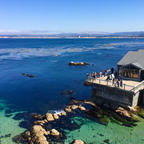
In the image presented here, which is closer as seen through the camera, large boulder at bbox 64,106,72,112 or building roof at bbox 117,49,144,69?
large boulder at bbox 64,106,72,112

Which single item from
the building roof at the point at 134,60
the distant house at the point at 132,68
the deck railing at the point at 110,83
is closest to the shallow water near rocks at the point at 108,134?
the deck railing at the point at 110,83

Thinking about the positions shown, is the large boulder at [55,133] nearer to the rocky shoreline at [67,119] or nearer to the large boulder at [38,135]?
the rocky shoreline at [67,119]

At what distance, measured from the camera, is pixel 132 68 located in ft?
89.5

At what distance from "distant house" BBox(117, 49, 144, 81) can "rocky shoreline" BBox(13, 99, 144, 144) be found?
5.50 metres

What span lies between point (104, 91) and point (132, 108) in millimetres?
4951

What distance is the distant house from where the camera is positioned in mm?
26875

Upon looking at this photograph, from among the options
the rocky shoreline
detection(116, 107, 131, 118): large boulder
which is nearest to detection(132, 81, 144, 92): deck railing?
the rocky shoreline

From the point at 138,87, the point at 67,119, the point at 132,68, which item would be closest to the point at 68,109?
the point at 67,119

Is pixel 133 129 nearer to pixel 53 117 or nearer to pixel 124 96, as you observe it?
pixel 124 96

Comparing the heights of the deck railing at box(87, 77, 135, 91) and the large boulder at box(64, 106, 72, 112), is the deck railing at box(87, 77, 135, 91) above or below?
above

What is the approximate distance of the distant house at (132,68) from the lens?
88.2ft

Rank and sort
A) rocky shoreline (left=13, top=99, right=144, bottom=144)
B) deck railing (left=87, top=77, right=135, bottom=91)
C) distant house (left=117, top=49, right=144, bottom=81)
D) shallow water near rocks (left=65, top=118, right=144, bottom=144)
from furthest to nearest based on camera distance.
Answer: distant house (left=117, top=49, right=144, bottom=81) → deck railing (left=87, top=77, right=135, bottom=91) → rocky shoreline (left=13, top=99, right=144, bottom=144) → shallow water near rocks (left=65, top=118, right=144, bottom=144)

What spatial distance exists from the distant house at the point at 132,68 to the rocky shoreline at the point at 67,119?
18.0 feet

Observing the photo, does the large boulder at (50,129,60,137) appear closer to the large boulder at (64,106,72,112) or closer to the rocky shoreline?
the rocky shoreline
